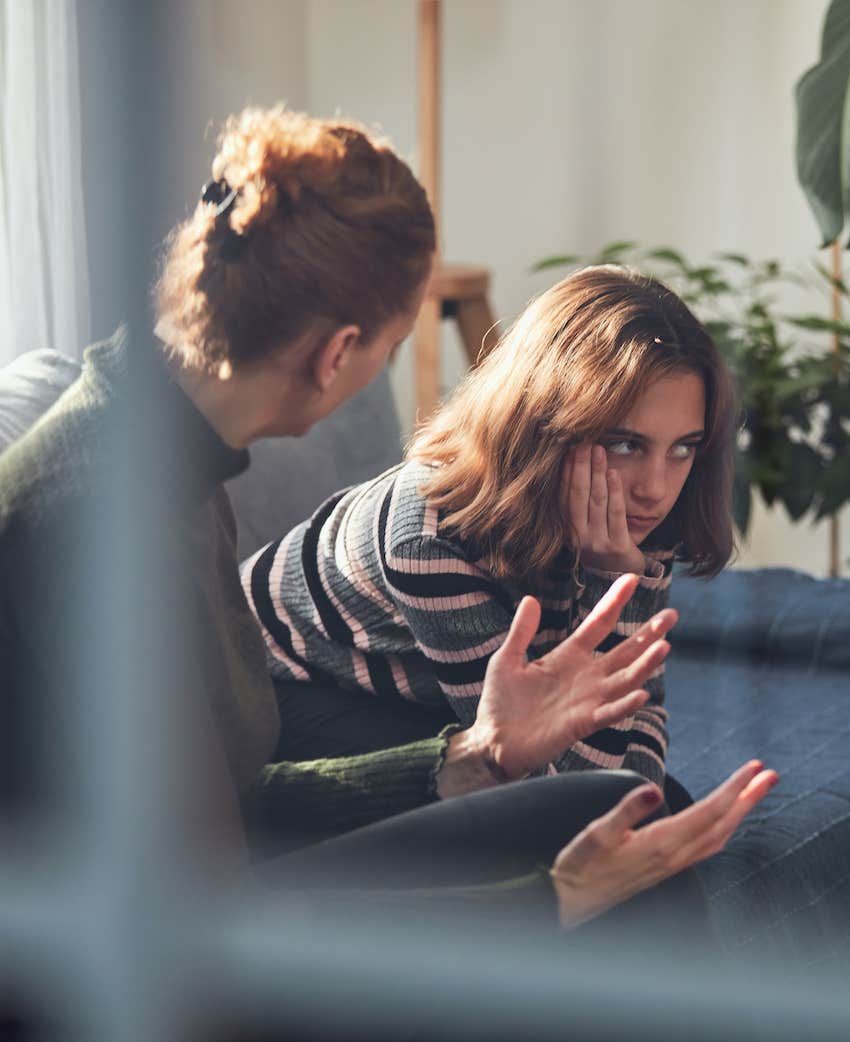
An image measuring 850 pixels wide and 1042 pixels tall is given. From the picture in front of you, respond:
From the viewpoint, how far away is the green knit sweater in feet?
1.97

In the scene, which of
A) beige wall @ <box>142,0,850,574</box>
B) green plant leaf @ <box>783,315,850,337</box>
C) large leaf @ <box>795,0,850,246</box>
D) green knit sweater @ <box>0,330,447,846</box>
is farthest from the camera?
beige wall @ <box>142,0,850,574</box>

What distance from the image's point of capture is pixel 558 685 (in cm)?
74

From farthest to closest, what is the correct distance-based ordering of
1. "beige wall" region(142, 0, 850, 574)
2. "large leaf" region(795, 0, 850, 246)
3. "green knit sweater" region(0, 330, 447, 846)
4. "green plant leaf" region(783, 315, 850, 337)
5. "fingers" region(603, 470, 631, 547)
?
"beige wall" region(142, 0, 850, 574) → "green plant leaf" region(783, 315, 850, 337) → "large leaf" region(795, 0, 850, 246) → "fingers" region(603, 470, 631, 547) → "green knit sweater" region(0, 330, 447, 846)

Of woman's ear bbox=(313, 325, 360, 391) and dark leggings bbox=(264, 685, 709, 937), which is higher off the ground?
woman's ear bbox=(313, 325, 360, 391)

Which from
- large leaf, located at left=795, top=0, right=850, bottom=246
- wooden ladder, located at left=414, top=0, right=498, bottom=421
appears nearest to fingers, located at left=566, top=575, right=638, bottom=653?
large leaf, located at left=795, top=0, right=850, bottom=246

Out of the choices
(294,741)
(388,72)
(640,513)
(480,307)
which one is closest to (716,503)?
(640,513)

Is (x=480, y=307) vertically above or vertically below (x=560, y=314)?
below

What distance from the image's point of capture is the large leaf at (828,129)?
1.41 m

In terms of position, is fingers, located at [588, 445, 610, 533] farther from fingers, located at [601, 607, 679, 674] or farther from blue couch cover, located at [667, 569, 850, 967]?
blue couch cover, located at [667, 569, 850, 967]

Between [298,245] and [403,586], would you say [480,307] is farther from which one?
[298,245]

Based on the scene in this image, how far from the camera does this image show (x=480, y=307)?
2.01 meters

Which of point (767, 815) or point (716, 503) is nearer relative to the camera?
point (716, 503)

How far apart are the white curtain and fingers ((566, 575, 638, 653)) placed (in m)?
0.45

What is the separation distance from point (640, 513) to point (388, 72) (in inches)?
66.9
